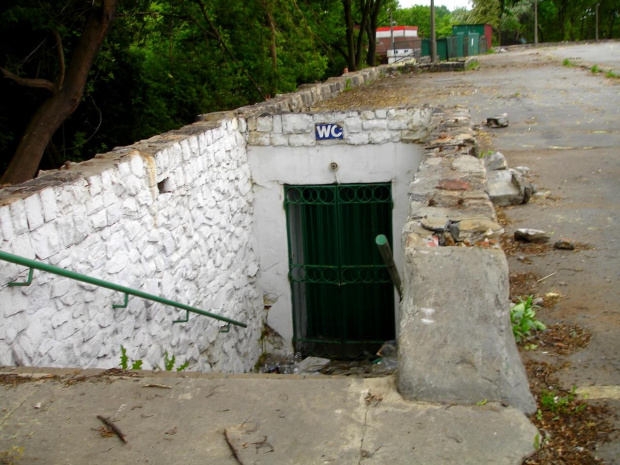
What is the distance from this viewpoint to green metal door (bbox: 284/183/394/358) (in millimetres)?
8828

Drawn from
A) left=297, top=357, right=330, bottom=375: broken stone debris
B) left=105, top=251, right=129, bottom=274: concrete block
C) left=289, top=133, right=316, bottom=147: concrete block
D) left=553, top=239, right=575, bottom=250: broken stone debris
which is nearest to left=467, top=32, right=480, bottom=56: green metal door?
left=289, top=133, right=316, bottom=147: concrete block

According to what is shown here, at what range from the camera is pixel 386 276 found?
898 cm

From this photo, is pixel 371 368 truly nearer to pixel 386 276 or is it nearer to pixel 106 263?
pixel 386 276

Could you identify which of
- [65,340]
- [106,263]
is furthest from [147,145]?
[65,340]

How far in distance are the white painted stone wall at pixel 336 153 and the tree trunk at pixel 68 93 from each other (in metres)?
2.65

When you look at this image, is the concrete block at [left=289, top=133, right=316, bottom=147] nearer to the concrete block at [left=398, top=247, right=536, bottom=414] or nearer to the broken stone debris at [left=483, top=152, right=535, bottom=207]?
the broken stone debris at [left=483, top=152, right=535, bottom=207]

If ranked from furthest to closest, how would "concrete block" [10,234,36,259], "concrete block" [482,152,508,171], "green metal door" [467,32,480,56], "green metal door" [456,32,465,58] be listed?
"green metal door" [467,32,480,56] → "green metal door" [456,32,465,58] → "concrete block" [482,152,508,171] → "concrete block" [10,234,36,259]

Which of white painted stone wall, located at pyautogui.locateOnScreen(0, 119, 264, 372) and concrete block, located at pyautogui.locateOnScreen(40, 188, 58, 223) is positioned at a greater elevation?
concrete block, located at pyautogui.locateOnScreen(40, 188, 58, 223)

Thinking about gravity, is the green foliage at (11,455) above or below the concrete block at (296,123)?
below

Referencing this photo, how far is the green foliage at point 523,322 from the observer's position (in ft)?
11.5

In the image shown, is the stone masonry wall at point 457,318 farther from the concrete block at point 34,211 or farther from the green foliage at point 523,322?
the concrete block at point 34,211

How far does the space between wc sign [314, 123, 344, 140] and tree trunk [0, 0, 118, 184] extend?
11.3ft

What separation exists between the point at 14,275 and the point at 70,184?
2.66 ft

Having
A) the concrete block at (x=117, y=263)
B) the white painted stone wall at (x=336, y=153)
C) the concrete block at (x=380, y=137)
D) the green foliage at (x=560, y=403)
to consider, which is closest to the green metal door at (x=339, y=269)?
the white painted stone wall at (x=336, y=153)
